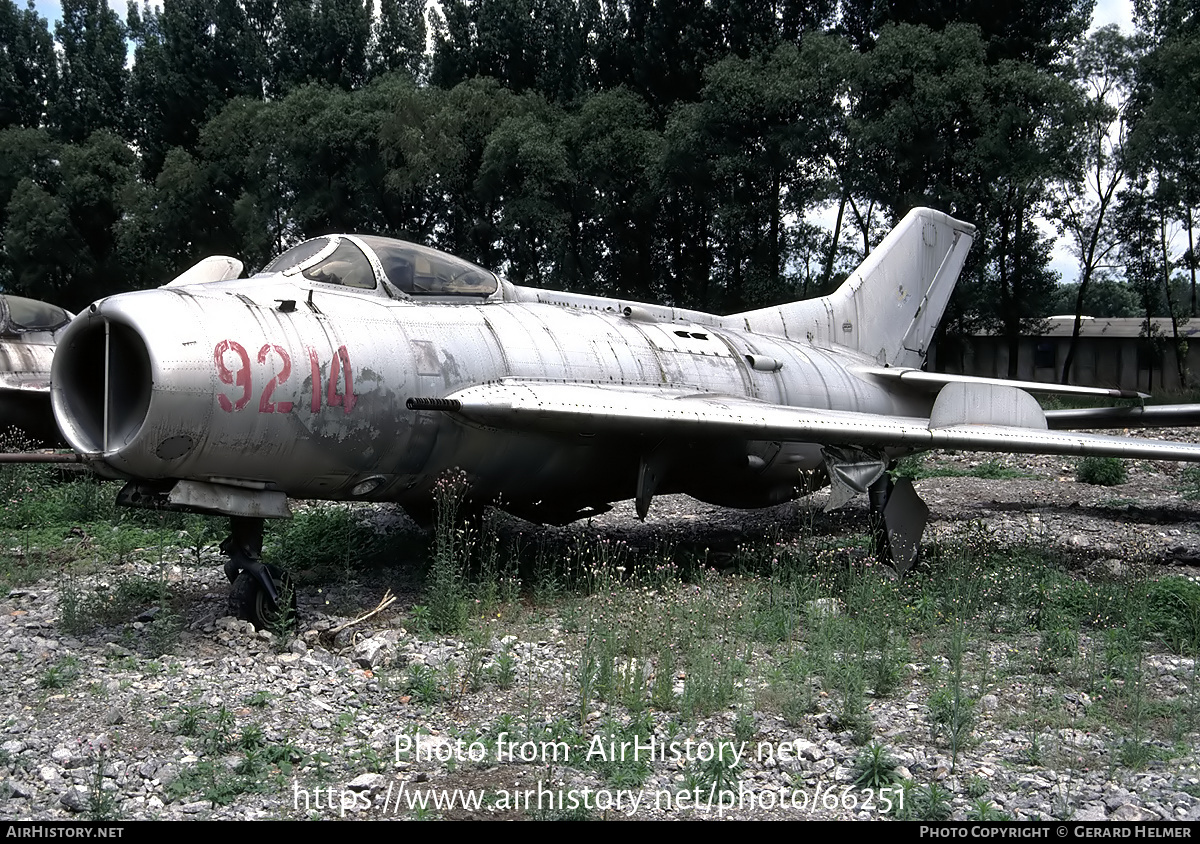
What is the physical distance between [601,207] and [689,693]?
89.5 ft

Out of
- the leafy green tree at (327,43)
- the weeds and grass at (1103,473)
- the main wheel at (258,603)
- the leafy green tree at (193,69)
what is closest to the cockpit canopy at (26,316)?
the main wheel at (258,603)

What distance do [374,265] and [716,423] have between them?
10.6 feet

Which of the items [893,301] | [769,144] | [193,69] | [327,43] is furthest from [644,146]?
[193,69]

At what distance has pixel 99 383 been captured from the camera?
23.9 feet

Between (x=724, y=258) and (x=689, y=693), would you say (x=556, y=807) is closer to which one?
(x=689, y=693)

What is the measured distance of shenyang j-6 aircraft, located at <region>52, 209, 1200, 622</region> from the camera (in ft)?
22.9

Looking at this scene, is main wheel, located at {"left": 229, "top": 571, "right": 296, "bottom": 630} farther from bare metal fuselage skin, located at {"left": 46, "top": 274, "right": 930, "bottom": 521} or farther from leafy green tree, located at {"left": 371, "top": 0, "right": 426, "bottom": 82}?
leafy green tree, located at {"left": 371, "top": 0, "right": 426, "bottom": 82}

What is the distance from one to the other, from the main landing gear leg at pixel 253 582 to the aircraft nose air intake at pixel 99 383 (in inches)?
43.6

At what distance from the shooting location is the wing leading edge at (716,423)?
814 cm

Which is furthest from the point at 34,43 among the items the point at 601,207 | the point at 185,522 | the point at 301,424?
the point at 301,424

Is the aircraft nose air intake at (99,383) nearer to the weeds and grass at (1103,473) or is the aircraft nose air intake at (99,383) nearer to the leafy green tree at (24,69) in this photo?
the weeds and grass at (1103,473)

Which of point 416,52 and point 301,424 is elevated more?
point 416,52

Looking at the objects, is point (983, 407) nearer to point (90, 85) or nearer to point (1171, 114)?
point (1171, 114)

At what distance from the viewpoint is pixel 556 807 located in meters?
4.66
